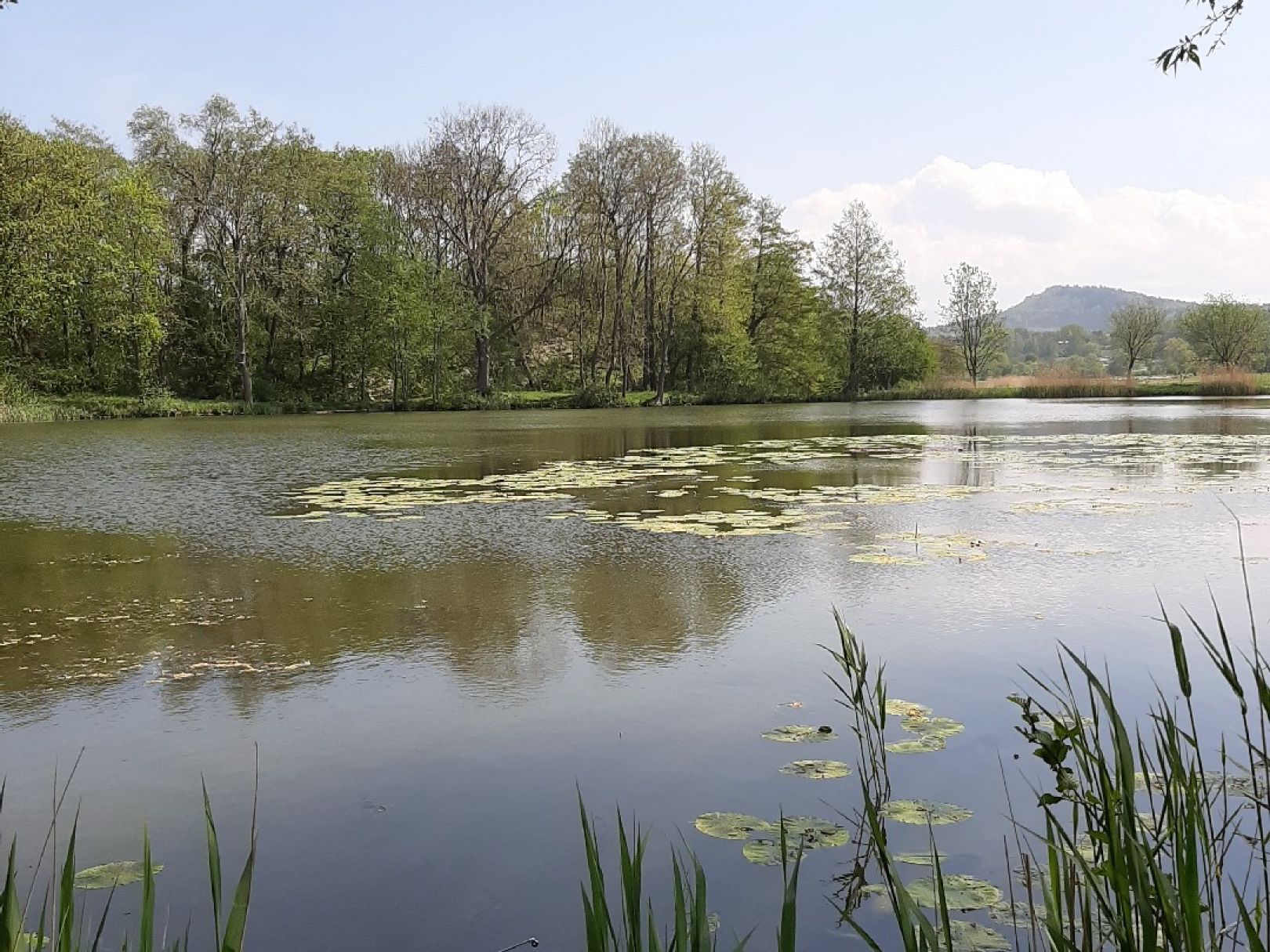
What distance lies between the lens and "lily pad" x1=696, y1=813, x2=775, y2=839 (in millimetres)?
2688

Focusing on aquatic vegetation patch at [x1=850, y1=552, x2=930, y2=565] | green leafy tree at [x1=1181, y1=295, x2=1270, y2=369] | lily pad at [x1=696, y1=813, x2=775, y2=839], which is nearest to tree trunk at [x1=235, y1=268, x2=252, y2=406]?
aquatic vegetation patch at [x1=850, y1=552, x2=930, y2=565]

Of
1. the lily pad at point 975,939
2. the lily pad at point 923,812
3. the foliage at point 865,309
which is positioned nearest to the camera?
the lily pad at point 975,939

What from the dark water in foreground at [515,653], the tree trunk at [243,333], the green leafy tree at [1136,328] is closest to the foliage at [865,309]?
the green leafy tree at [1136,328]

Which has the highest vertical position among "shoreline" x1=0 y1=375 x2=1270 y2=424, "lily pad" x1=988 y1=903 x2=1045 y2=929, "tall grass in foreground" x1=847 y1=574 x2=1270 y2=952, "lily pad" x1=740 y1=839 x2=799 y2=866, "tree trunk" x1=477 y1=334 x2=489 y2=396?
"tree trunk" x1=477 y1=334 x2=489 y2=396

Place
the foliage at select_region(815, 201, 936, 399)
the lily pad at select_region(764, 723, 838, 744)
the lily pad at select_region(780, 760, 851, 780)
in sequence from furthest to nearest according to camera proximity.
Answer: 1. the foliage at select_region(815, 201, 936, 399)
2. the lily pad at select_region(764, 723, 838, 744)
3. the lily pad at select_region(780, 760, 851, 780)

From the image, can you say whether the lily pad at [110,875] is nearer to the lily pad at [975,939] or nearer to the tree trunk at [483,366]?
the lily pad at [975,939]

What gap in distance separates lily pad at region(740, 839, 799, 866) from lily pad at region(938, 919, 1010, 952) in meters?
0.44

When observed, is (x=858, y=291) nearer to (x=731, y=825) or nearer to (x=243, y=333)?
(x=243, y=333)

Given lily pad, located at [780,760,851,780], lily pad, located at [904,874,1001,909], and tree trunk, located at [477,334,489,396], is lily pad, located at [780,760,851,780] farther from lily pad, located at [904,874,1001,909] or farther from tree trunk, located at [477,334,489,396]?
tree trunk, located at [477,334,489,396]

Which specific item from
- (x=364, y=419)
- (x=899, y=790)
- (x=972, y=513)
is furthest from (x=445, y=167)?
(x=899, y=790)

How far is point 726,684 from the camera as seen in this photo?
160 inches

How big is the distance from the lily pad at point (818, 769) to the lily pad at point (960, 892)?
2.03 ft

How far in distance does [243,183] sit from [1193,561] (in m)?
35.6

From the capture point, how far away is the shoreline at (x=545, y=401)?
104 ft
